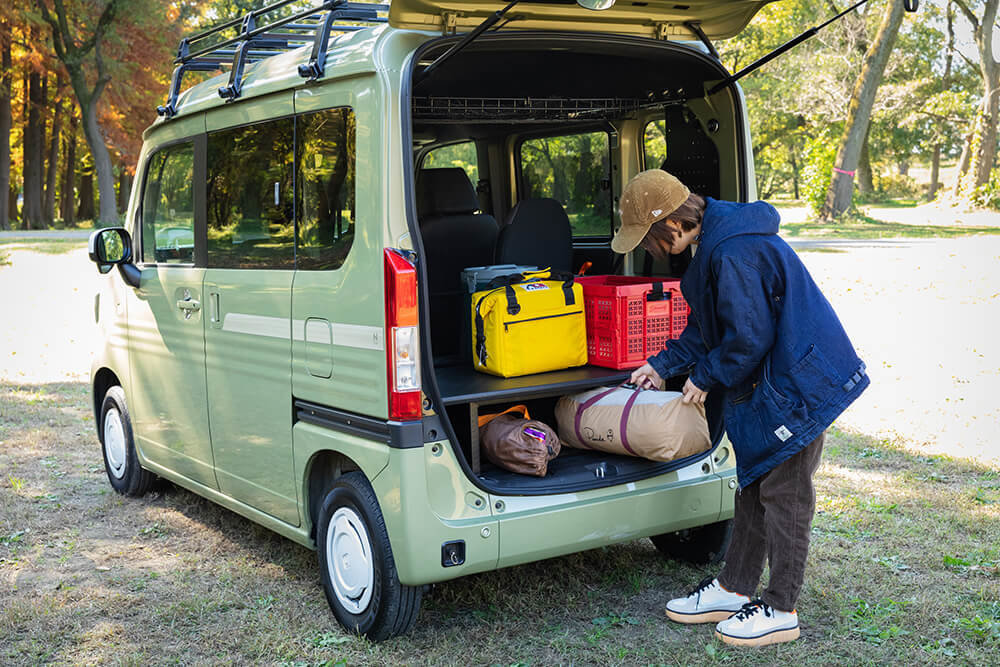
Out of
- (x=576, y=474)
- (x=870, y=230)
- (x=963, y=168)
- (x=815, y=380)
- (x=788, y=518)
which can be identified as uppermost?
(x=963, y=168)

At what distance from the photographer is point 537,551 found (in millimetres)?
3768

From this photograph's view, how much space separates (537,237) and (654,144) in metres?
0.78

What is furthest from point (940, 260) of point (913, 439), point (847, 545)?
point (847, 545)

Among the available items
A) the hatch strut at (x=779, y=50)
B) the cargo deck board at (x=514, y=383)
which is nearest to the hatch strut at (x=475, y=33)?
the hatch strut at (x=779, y=50)

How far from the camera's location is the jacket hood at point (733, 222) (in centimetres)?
376

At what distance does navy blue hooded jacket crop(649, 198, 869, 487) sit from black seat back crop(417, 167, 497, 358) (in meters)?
1.74

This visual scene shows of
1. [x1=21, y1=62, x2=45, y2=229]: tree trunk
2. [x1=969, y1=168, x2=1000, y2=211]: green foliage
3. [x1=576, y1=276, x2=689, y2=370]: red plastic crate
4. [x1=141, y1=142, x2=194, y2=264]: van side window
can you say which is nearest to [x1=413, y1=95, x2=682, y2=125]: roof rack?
[x1=576, y1=276, x2=689, y2=370]: red plastic crate

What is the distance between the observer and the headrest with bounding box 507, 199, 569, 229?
535 cm

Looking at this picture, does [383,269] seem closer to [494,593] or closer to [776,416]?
[776,416]

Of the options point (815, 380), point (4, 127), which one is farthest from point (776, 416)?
point (4, 127)

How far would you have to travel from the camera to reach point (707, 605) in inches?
162

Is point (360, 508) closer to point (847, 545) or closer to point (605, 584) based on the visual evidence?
point (605, 584)

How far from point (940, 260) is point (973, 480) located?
1193 cm

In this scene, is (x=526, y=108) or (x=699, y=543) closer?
(x=699, y=543)
